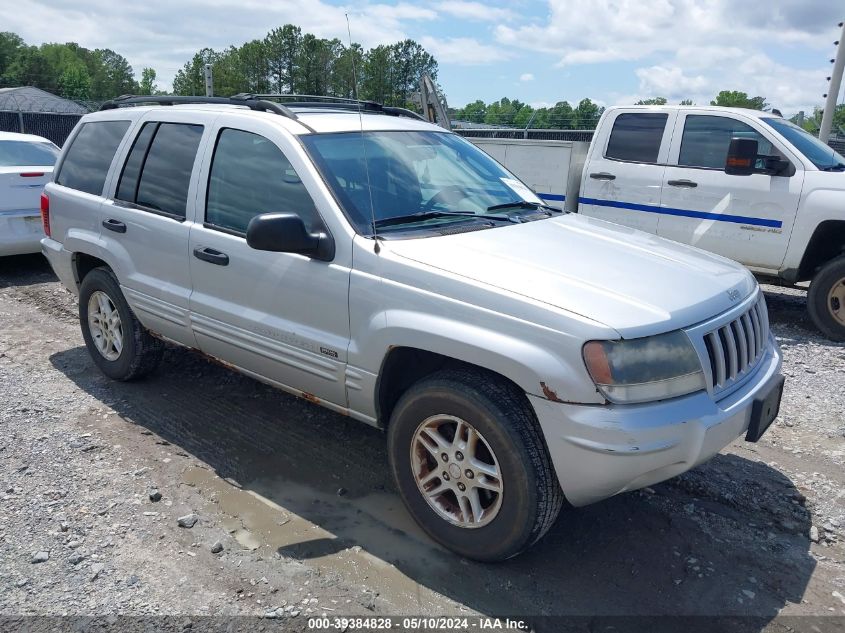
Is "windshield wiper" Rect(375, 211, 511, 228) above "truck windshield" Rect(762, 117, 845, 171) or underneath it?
underneath

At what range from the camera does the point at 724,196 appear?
275 inches

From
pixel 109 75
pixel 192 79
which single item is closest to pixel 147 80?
pixel 109 75

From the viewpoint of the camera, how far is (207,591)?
2.96m

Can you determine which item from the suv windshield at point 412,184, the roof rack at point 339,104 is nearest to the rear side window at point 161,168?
the roof rack at point 339,104

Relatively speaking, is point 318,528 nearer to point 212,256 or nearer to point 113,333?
point 212,256

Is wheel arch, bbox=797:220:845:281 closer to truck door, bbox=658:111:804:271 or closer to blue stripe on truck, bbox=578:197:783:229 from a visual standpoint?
truck door, bbox=658:111:804:271

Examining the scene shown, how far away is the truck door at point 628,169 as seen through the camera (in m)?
7.43

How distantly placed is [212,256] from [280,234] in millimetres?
896

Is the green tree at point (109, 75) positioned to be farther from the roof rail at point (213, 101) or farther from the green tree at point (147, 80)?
the roof rail at point (213, 101)

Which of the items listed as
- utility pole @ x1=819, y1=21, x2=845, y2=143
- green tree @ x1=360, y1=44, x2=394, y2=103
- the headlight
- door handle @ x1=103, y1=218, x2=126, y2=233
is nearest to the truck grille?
the headlight

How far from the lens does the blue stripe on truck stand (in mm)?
6810

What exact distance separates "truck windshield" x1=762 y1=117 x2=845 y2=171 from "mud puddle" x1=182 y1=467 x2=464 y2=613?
5.50 m

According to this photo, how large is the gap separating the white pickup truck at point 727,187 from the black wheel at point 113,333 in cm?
501

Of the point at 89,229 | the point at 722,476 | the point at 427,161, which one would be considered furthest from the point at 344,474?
the point at 89,229
